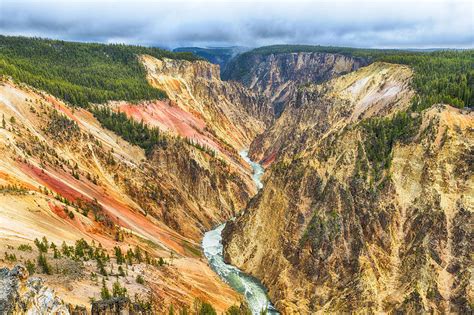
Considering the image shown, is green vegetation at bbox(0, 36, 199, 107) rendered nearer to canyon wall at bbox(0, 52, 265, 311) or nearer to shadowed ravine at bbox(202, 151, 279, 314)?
canyon wall at bbox(0, 52, 265, 311)

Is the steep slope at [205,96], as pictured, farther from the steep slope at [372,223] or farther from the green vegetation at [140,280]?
the green vegetation at [140,280]

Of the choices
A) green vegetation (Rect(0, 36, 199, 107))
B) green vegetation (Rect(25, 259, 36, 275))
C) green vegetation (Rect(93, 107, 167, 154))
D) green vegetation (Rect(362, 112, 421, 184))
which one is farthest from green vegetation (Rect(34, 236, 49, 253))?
green vegetation (Rect(0, 36, 199, 107))

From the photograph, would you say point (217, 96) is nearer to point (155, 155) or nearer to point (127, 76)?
point (127, 76)

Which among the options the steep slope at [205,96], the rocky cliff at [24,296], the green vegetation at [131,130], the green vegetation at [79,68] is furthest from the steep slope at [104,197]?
the steep slope at [205,96]

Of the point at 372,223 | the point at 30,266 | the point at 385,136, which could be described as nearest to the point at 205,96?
the point at 385,136

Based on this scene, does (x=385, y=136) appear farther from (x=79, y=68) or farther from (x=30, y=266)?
(x=79, y=68)
